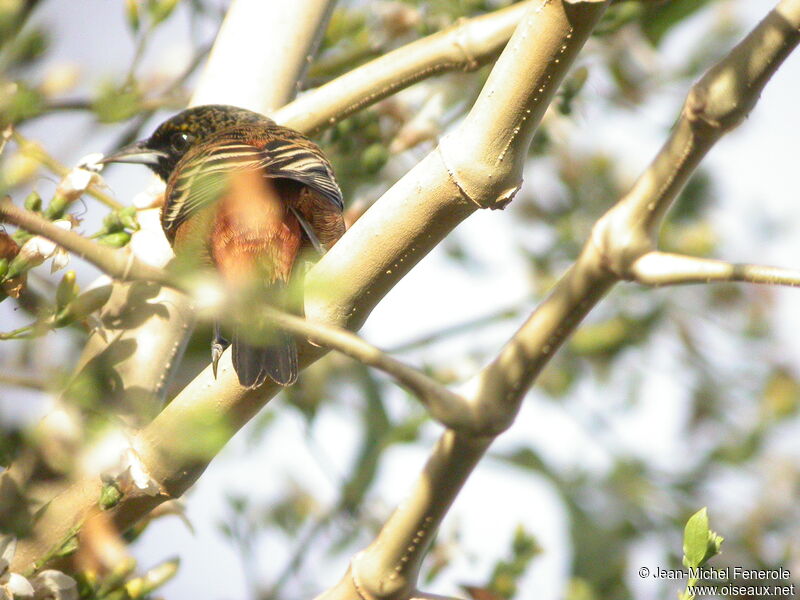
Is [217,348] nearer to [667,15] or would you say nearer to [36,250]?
[36,250]

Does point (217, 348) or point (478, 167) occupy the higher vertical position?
point (478, 167)

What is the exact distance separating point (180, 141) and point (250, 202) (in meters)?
1.30

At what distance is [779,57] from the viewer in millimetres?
1669

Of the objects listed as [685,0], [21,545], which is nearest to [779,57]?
[21,545]

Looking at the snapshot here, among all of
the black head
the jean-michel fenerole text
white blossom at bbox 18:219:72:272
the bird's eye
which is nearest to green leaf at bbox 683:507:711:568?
the jean-michel fenerole text

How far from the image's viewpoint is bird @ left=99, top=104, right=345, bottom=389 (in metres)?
2.60

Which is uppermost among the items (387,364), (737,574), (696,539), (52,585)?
(387,364)

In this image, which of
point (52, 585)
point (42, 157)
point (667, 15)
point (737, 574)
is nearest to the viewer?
point (52, 585)

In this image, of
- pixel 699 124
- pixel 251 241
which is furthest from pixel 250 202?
pixel 699 124

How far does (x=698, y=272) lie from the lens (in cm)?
163

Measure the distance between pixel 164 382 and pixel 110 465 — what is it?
17.7 inches

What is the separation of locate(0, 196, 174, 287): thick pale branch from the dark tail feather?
53 cm

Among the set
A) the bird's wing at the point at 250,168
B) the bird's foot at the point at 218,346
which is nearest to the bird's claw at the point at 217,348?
the bird's foot at the point at 218,346

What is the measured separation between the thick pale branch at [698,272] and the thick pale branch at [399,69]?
1210 mm
